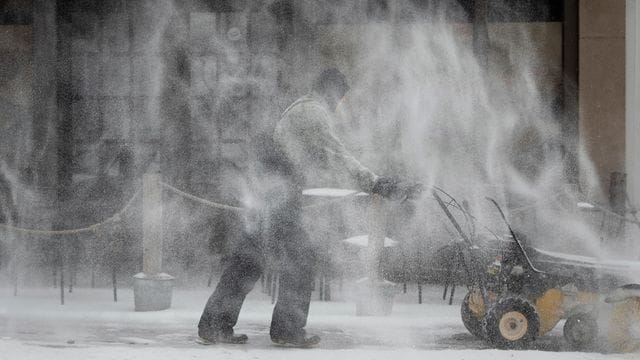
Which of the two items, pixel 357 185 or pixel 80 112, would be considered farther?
pixel 80 112

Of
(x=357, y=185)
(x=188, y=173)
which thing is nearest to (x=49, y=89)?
(x=188, y=173)

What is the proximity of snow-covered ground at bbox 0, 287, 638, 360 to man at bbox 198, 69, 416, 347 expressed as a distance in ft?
0.67

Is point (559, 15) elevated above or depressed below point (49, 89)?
above

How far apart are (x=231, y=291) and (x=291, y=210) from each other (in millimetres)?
679

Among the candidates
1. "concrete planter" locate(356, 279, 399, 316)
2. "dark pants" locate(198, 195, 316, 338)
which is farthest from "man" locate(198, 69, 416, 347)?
"concrete planter" locate(356, 279, 399, 316)

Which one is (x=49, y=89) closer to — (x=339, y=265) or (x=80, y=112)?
(x=80, y=112)

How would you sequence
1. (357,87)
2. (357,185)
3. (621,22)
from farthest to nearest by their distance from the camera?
(357,87), (621,22), (357,185)

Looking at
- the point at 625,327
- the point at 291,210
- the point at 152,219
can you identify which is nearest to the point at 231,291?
the point at 291,210

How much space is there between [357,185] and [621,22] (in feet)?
16.6

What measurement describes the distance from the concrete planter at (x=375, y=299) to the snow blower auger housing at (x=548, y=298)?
158 centimetres

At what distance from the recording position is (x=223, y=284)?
21.4ft

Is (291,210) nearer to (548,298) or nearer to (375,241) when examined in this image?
(548,298)

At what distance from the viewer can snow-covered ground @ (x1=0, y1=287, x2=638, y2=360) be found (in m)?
6.21

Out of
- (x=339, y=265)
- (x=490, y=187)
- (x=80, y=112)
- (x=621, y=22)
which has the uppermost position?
(x=621, y=22)
